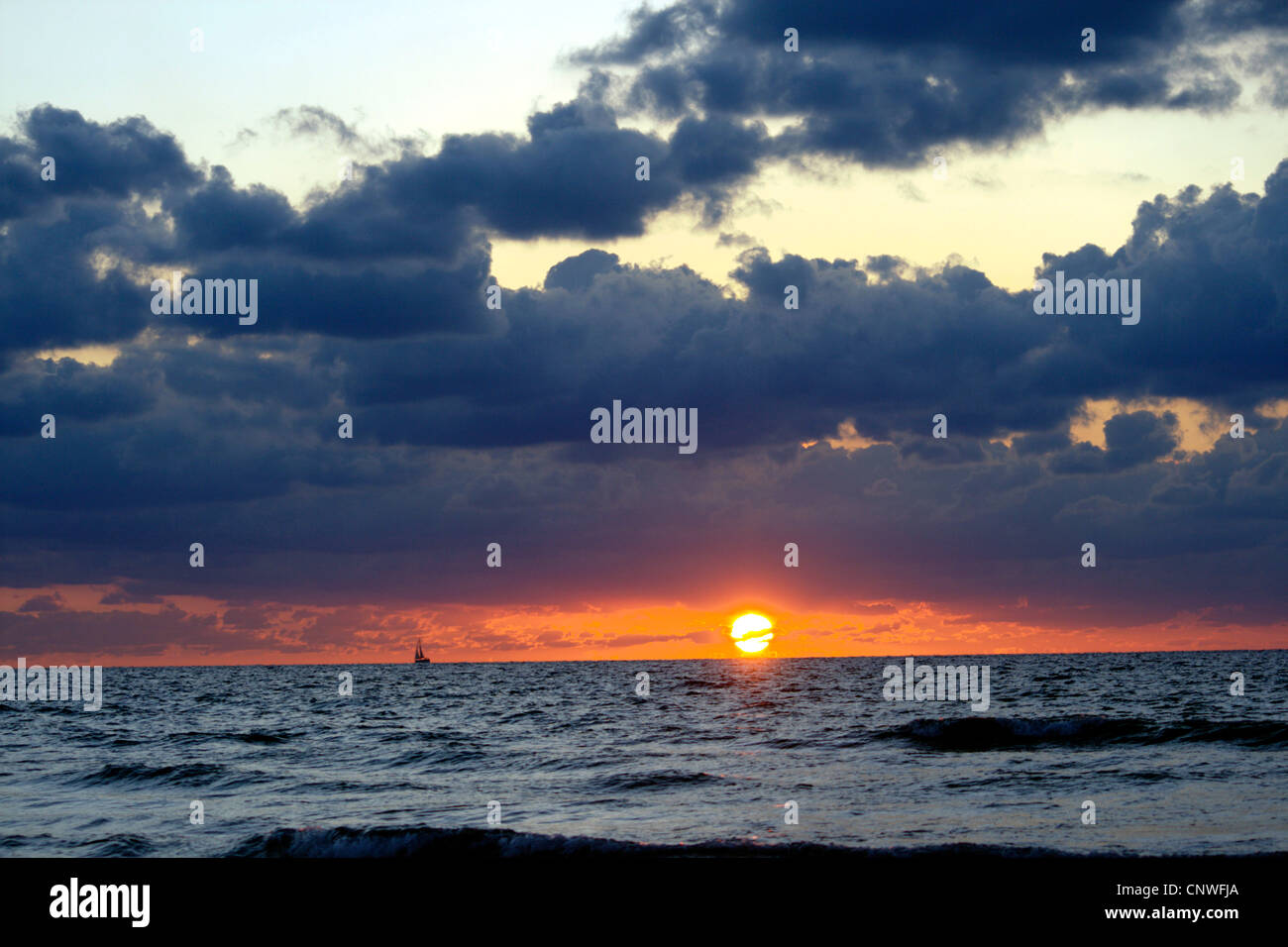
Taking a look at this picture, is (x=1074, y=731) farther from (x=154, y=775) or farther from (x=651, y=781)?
(x=154, y=775)

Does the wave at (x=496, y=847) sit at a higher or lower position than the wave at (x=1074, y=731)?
higher

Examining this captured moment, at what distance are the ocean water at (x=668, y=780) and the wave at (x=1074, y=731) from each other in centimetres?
18

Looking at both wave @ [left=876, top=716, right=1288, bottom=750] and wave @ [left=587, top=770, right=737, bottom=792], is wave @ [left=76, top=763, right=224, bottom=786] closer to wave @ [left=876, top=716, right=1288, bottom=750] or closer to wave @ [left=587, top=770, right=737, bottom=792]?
wave @ [left=587, top=770, right=737, bottom=792]

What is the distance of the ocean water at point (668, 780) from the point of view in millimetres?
22188

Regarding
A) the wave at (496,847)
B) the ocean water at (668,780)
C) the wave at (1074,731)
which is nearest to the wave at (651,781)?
the ocean water at (668,780)

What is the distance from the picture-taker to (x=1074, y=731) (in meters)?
44.5

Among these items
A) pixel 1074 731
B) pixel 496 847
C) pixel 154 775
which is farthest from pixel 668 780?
pixel 1074 731

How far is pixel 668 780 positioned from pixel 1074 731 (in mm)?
22280

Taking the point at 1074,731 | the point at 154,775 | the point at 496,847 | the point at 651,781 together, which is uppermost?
the point at 496,847

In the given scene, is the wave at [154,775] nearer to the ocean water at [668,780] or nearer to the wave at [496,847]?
the ocean water at [668,780]
